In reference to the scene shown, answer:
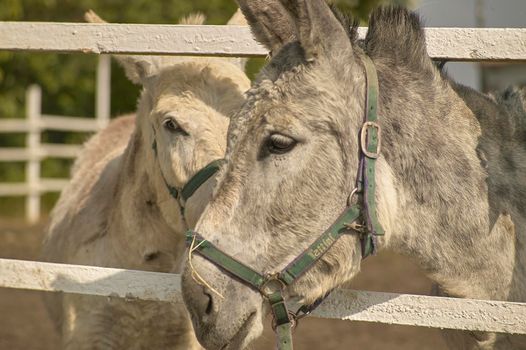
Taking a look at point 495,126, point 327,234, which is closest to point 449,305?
point 327,234

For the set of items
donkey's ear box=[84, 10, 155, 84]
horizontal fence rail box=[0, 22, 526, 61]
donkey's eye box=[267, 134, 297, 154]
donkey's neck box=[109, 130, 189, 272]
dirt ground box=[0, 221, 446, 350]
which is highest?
horizontal fence rail box=[0, 22, 526, 61]

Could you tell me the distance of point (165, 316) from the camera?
13.4ft

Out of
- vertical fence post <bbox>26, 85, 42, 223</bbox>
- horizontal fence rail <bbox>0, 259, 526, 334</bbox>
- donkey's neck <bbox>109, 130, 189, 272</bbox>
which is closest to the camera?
horizontal fence rail <bbox>0, 259, 526, 334</bbox>

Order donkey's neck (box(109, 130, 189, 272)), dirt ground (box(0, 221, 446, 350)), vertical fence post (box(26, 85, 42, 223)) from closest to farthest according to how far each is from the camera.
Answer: donkey's neck (box(109, 130, 189, 272)), dirt ground (box(0, 221, 446, 350)), vertical fence post (box(26, 85, 42, 223))

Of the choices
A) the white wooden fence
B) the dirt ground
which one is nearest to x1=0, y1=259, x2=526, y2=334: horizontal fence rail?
the white wooden fence

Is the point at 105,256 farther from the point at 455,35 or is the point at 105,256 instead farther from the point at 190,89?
the point at 455,35

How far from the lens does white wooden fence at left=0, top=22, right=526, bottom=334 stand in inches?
109

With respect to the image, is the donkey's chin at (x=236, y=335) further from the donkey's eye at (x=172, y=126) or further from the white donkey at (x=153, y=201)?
the donkey's eye at (x=172, y=126)

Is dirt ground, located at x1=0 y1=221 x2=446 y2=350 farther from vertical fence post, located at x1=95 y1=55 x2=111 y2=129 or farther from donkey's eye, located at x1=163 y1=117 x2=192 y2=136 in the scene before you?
vertical fence post, located at x1=95 y1=55 x2=111 y2=129

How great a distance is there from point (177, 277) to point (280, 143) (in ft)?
2.55

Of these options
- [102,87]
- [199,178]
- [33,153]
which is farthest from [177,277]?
[102,87]

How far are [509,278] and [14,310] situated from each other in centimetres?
704

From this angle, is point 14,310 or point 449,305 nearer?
point 449,305

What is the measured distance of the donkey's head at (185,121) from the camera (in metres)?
3.70
